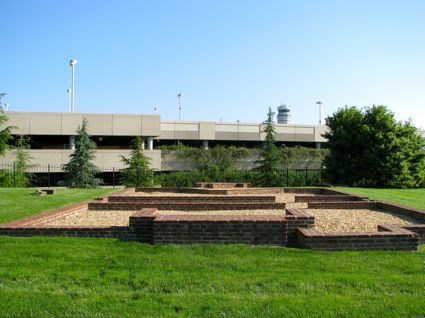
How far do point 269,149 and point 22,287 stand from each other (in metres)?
23.7

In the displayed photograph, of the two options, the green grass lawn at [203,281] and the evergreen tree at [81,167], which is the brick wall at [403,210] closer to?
the green grass lawn at [203,281]

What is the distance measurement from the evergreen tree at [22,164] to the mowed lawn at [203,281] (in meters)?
20.5

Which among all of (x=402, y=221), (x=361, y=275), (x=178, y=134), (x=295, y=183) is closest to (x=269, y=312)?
(x=361, y=275)

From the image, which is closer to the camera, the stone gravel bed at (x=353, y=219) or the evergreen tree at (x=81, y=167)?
the stone gravel bed at (x=353, y=219)

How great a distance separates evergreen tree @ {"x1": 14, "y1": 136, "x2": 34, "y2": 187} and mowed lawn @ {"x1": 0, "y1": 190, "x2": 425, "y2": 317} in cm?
2046

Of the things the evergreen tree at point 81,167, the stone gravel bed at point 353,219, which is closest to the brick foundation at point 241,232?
the stone gravel bed at point 353,219

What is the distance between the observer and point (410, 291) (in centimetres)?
438

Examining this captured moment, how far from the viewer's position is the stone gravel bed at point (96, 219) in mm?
8797

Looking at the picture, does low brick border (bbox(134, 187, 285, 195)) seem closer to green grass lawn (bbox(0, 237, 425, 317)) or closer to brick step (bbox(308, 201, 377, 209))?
brick step (bbox(308, 201, 377, 209))

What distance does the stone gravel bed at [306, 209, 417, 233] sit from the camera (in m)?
8.03

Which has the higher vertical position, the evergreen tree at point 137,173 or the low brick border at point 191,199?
the evergreen tree at point 137,173

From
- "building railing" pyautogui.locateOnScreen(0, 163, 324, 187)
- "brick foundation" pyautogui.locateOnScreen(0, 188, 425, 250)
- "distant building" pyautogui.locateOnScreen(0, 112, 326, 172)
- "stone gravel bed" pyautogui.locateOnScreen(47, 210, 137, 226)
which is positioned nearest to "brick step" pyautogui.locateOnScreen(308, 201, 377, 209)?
"brick foundation" pyautogui.locateOnScreen(0, 188, 425, 250)

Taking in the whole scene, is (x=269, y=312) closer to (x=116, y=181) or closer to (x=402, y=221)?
(x=402, y=221)

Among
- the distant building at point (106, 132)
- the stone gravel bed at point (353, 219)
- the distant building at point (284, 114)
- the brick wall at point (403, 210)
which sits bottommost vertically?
the stone gravel bed at point (353, 219)
